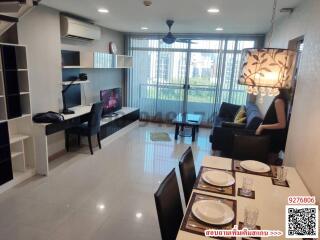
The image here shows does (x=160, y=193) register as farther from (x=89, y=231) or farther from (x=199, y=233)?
(x=89, y=231)

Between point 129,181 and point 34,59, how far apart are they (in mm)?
2283

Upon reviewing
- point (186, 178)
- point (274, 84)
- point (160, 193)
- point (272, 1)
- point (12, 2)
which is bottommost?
point (186, 178)

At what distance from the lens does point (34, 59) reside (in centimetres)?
351

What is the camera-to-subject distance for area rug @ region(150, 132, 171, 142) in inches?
214

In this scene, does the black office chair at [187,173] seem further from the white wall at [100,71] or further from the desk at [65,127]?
the white wall at [100,71]

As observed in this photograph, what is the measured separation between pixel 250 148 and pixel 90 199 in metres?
2.03

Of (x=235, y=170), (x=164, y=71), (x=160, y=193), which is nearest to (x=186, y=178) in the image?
(x=235, y=170)

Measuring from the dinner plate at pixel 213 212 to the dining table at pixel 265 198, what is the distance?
5 cm

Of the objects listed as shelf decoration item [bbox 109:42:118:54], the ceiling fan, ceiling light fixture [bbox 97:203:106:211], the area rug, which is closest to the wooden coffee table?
the area rug

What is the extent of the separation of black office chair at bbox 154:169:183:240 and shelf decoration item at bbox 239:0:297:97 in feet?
3.18

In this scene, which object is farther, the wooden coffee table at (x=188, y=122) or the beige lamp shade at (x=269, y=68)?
the wooden coffee table at (x=188, y=122)

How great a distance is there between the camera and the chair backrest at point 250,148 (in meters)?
2.70

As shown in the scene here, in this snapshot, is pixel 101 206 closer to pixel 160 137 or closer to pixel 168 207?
pixel 168 207

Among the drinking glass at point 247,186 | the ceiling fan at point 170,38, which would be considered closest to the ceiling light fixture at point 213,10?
the ceiling fan at point 170,38
